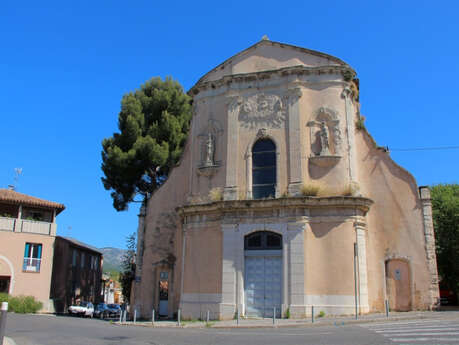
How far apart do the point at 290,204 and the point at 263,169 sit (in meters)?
2.59

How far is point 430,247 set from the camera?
63.2 ft

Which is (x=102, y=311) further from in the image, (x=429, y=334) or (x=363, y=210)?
(x=429, y=334)

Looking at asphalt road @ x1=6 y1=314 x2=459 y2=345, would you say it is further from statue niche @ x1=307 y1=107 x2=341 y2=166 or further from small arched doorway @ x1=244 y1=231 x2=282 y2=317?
statue niche @ x1=307 y1=107 x2=341 y2=166

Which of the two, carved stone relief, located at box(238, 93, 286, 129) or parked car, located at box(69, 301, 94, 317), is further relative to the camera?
parked car, located at box(69, 301, 94, 317)

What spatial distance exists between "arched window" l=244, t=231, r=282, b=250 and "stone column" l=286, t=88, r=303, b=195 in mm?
2093

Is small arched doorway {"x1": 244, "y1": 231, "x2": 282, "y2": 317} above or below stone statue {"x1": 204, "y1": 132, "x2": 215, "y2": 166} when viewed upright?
below

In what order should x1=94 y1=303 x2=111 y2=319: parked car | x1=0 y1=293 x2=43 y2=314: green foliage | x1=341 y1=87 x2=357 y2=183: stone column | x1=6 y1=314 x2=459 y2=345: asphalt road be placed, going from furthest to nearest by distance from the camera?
x1=94 y1=303 x2=111 y2=319: parked car → x1=0 y1=293 x2=43 y2=314: green foliage → x1=341 y1=87 x2=357 y2=183: stone column → x1=6 y1=314 x2=459 y2=345: asphalt road

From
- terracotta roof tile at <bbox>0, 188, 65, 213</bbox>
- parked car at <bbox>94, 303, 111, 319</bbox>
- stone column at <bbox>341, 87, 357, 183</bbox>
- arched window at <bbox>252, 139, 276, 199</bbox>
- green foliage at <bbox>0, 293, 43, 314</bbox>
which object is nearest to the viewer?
stone column at <bbox>341, 87, 357, 183</bbox>

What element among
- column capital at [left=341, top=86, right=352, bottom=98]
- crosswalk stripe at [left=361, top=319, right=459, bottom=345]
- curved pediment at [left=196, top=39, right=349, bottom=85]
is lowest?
crosswalk stripe at [left=361, top=319, right=459, bottom=345]

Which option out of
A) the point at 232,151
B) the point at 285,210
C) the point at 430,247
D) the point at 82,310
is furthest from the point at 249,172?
the point at 82,310

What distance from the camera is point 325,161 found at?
786 inches

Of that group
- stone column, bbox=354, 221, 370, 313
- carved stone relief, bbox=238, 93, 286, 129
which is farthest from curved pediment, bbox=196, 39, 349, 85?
stone column, bbox=354, 221, 370, 313

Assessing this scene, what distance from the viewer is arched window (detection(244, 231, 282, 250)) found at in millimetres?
19453

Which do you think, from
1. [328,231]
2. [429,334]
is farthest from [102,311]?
[429,334]
